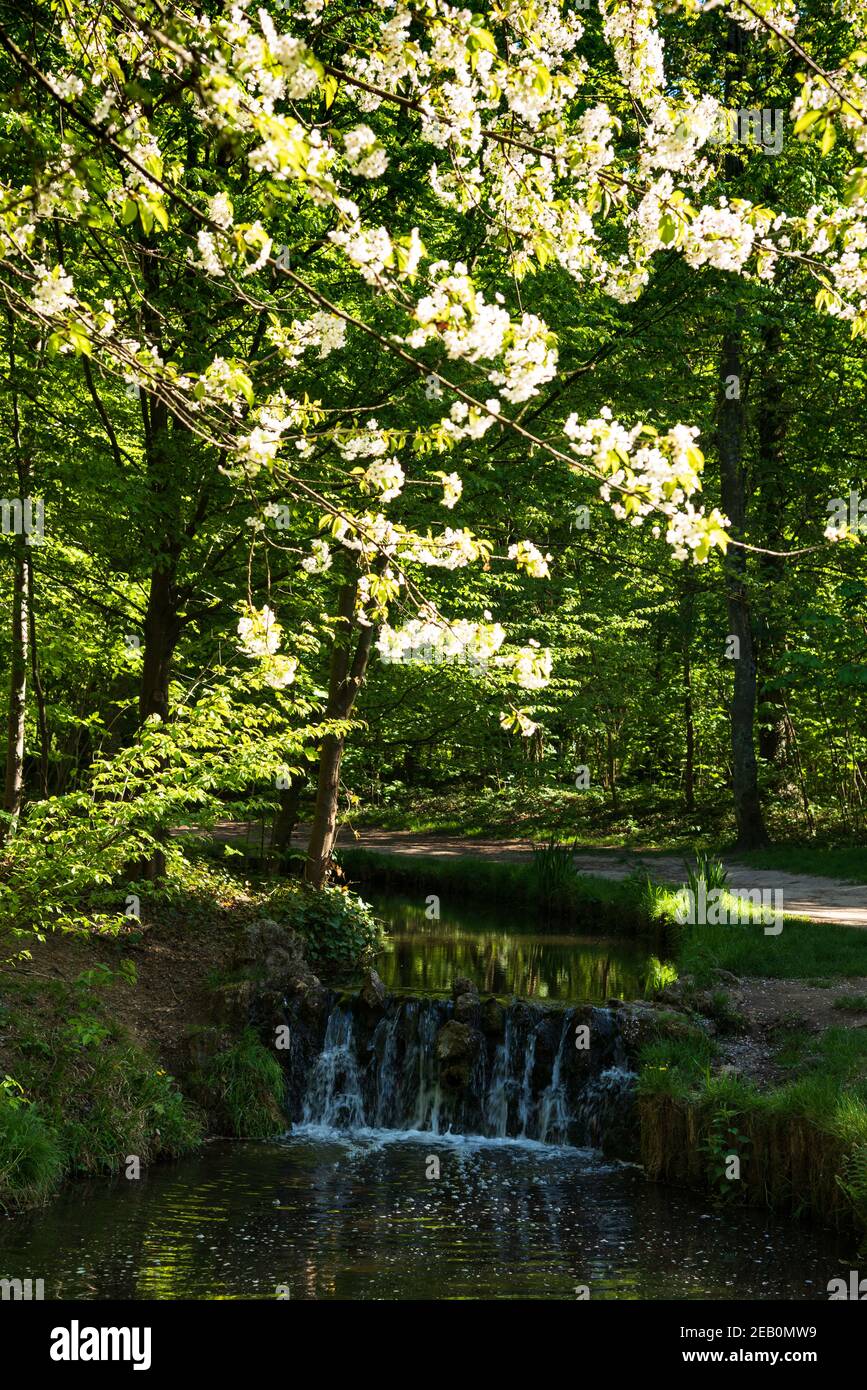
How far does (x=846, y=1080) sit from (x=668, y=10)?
6.24 metres

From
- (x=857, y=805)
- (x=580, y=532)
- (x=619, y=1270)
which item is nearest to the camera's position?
(x=619, y=1270)

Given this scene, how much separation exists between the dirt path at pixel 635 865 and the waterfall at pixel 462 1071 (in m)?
3.42

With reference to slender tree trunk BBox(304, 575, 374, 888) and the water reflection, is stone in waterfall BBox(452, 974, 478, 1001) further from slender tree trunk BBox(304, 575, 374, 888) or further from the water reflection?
slender tree trunk BBox(304, 575, 374, 888)

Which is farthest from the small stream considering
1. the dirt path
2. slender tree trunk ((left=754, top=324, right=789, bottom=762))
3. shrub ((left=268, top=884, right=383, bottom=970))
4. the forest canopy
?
slender tree trunk ((left=754, top=324, right=789, bottom=762))

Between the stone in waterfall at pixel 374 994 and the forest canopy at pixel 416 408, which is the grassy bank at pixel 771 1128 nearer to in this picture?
the stone in waterfall at pixel 374 994

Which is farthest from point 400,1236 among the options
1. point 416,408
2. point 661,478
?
point 416,408

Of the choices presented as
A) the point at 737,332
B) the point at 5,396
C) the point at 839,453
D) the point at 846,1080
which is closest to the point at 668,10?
the point at 846,1080

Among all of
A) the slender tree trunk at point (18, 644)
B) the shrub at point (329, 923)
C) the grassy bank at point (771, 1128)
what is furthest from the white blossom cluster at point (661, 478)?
the shrub at point (329, 923)

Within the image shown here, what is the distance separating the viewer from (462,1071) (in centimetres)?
969

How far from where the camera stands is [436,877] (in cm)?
1938

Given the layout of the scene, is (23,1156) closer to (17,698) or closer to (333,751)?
(17,698)

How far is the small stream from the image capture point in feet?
20.0

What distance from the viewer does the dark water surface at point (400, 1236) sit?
602cm
